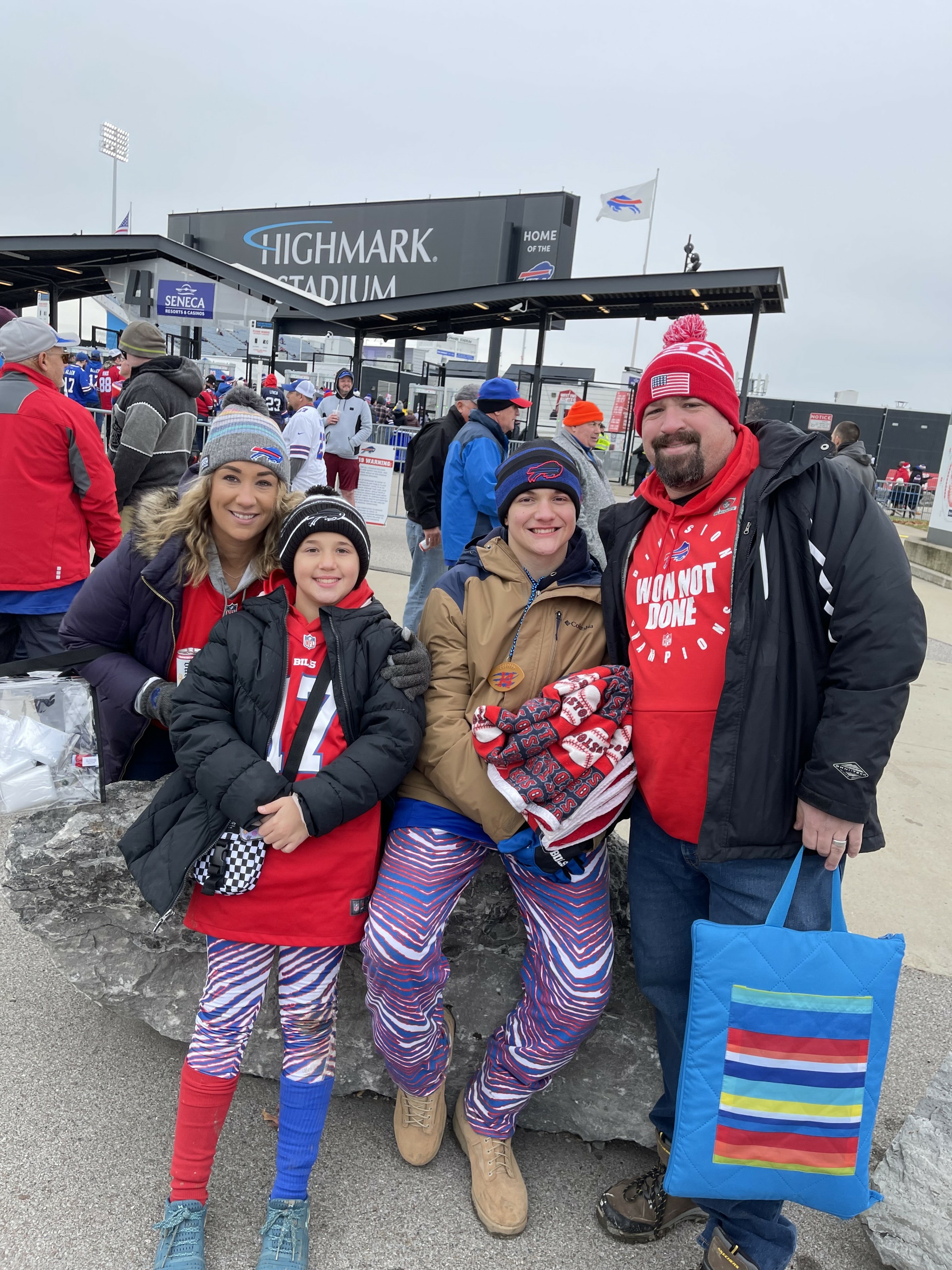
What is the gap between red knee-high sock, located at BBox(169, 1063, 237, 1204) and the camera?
6.82 feet

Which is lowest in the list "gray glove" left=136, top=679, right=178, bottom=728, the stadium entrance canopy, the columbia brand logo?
"gray glove" left=136, top=679, right=178, bottom=728

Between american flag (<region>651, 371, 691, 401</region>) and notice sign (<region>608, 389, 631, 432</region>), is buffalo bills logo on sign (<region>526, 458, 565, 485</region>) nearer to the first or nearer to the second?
american flag (<region>651, 371, 691, 401</region>)

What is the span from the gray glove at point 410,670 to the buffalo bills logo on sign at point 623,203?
91.7ft

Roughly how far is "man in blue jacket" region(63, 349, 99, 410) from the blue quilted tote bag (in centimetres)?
1653

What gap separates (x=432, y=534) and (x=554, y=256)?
2826 cm

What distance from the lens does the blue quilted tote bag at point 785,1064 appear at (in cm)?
184

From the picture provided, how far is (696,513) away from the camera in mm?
Result: 2105

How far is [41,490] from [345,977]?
2695mm

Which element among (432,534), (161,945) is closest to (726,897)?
(161,945)

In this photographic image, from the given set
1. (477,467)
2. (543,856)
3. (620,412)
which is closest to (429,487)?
(477,467)

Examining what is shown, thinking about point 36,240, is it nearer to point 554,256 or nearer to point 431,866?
point 431,866

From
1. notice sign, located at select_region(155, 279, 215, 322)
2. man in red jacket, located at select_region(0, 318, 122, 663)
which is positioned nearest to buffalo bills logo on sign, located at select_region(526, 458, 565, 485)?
man in red jacket, located at select_region(0, 318, 122, 663)

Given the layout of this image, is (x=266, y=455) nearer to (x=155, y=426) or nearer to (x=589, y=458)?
(x=155, y=426)

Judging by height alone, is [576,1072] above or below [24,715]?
below
